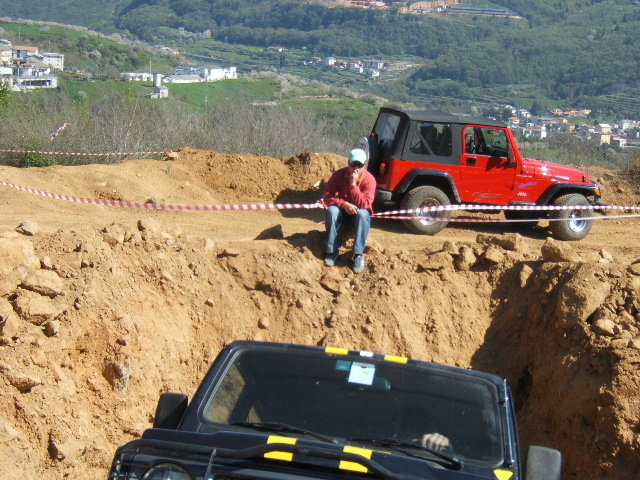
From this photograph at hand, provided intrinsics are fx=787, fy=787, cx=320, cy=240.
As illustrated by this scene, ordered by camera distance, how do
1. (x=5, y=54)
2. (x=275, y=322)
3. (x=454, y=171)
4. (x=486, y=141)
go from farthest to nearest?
(x=5, y=54) → (x=486, y=141) → (x=454, y=171) → (x=275, y=322)

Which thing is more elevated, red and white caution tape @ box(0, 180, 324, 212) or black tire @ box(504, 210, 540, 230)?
black tire @ box(504, 210, 540, 230)

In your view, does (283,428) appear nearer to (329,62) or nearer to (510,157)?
(510,157)

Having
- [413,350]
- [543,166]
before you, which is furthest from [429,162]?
[413,350]

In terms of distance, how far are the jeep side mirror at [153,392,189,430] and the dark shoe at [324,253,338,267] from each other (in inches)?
197

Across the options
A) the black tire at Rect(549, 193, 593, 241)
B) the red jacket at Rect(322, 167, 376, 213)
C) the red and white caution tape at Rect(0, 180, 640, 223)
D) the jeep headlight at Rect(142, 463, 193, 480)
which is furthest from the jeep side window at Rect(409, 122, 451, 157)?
the jeep headlight at Rect(142, 463, 193, 480)

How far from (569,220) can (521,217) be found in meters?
0.88

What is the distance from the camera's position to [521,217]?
12.4m

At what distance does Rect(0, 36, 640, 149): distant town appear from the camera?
31.7 meters

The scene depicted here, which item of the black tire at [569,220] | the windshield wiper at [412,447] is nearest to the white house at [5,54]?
the black tire at [569,220]

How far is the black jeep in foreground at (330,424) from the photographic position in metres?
3.15

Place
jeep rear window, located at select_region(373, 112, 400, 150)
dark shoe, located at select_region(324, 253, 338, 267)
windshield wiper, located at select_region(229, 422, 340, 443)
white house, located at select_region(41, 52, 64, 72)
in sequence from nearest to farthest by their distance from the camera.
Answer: windshield wiper, located at select_region(229, 422, 340, 443) → dark shoe, located at select_region(324, 253, 338, 267) → jeep rear window, located at select_region(373, 112, 400, 150) → white house, located at select_region(41, 52, 64, 72)

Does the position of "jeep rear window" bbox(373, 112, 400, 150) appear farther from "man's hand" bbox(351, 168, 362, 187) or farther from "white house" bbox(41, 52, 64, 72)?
"white house" bbox(41, 52, 64, 72)

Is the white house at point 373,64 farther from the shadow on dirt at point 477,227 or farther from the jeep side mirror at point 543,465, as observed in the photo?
the jeep side mirror at point 543,465

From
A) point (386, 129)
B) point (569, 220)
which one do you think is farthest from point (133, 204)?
point (569, 220)
